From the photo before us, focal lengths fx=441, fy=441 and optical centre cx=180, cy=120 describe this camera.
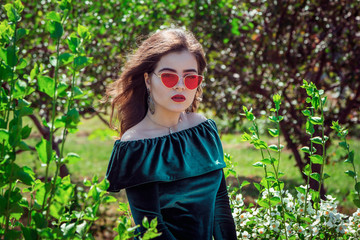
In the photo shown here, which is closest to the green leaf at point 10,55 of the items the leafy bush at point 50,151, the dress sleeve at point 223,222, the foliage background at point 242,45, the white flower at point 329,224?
the leafy bush at point 50,151

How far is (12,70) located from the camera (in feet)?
3.94

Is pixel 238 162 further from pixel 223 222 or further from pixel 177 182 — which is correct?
pixel 177 182

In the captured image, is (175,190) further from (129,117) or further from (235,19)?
(235,19)

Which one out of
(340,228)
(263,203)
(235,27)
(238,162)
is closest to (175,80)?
(263,203)

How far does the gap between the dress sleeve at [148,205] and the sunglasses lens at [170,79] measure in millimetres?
463

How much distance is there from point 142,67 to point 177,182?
63cm

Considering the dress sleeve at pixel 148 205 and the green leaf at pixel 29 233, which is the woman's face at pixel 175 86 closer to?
the dress sleeve at pixel 148 205

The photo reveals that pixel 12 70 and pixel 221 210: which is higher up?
pixel 12 70

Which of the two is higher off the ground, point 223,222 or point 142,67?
point 142,67

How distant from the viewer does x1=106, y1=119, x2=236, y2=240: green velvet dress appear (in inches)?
73.6

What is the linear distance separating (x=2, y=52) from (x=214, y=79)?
3739mm

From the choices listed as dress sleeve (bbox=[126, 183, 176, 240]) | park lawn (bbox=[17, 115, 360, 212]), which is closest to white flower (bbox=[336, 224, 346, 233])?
dress sleeve (bbox=[126, 183, 176, 240])

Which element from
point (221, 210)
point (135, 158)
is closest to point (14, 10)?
point (135, 158)

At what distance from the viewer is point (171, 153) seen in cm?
199
